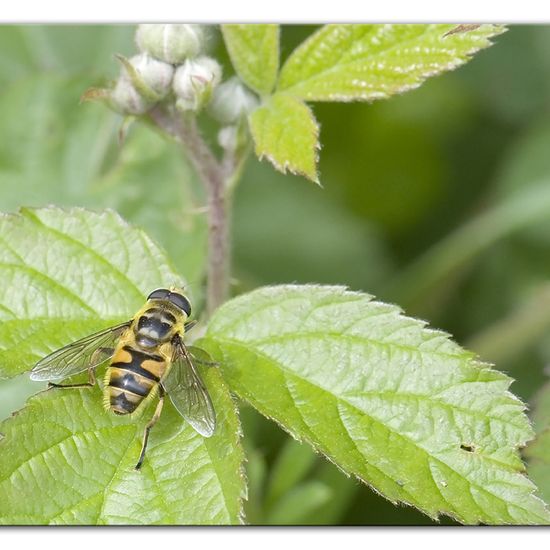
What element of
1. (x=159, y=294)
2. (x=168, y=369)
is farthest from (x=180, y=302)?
(x=168, y=369)

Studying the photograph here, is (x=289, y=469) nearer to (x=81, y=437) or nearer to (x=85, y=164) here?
(x=81, y=437)

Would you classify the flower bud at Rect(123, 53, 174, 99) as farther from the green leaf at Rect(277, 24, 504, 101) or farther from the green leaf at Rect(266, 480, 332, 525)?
the green leaf at Rect(266, 480, 332, 525)

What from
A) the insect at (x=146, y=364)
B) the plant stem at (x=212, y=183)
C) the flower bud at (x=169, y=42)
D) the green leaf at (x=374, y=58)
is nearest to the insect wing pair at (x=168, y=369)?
the insect at (x=146, y=364)

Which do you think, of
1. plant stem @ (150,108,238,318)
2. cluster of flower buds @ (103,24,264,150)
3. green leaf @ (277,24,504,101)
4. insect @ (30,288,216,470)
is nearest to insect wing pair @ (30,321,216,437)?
insect @ (30,288,216,470)

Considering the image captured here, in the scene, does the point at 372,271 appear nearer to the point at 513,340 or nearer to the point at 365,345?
the point at 513,340

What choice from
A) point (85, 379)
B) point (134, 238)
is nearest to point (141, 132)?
point (134, 238)

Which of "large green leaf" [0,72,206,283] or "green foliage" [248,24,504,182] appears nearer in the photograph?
"green foliage" [248,24,504,182]

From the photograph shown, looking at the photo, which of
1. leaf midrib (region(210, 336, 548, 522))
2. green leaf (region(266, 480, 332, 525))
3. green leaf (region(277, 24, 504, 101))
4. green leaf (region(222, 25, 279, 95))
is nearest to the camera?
leaf midrib (region(210, 336, 548, 522))
